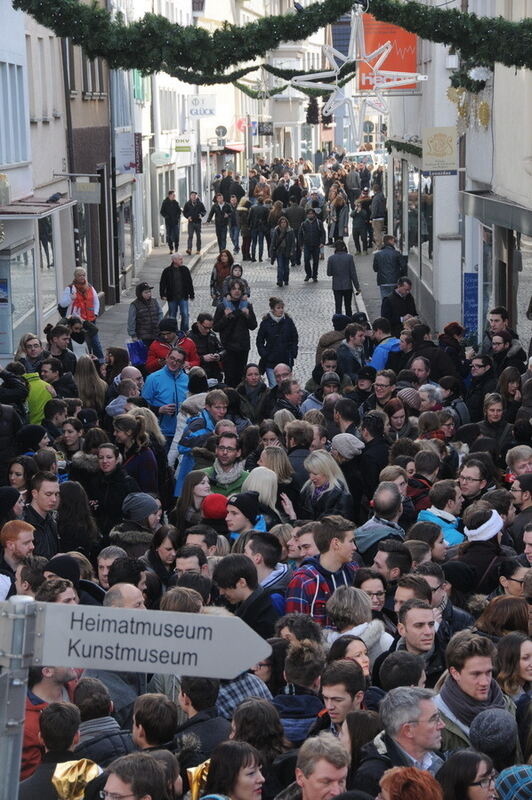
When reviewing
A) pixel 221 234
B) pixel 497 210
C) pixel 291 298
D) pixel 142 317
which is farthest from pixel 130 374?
pixel 221 234

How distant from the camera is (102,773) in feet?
18.4

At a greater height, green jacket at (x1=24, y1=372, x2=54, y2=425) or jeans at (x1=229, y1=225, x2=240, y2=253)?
green jacket at (x1=24, y1=372, x2=54, y2=425)

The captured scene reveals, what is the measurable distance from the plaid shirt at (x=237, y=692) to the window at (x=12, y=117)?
17281 mm

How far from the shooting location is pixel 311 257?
3559 centimetres

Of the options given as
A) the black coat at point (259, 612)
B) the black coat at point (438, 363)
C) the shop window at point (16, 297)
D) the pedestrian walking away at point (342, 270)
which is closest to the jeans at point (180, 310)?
the shop window at point (16, 297)

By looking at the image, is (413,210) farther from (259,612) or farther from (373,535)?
(259,612)

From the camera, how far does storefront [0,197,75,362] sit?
22.0 metres

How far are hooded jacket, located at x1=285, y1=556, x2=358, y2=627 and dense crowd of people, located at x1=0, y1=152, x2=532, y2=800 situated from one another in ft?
0.04

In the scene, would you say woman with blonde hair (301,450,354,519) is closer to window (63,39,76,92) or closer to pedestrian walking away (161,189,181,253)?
window (63,39,76,92)

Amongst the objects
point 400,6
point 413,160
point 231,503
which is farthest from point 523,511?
point 413,160

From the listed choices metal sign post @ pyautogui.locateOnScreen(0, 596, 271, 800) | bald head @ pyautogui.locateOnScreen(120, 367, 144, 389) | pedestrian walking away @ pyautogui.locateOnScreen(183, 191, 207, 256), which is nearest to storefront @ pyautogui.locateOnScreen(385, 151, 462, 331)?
pedestrian walking away @ pyautogui.locateOnScreen(183, 191, 207, 256)

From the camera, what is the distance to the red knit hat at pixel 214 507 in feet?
33.3

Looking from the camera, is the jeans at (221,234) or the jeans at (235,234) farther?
the jeans at (235,234)

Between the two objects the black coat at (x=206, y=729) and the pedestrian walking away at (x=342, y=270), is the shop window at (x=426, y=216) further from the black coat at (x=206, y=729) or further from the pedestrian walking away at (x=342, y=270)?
the black coat at (x=206, y=729)
